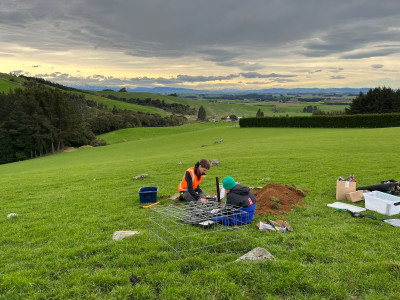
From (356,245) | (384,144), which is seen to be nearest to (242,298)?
(356,245)

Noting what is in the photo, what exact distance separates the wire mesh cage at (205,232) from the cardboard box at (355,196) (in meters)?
4.71

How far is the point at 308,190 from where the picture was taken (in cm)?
1123

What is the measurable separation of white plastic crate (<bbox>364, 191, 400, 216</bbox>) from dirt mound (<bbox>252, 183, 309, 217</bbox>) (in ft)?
7.11

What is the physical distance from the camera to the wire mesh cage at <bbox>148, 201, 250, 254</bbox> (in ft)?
20.5

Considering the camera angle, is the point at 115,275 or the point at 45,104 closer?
the point at 115,275

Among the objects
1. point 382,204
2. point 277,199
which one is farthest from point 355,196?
point 277,199

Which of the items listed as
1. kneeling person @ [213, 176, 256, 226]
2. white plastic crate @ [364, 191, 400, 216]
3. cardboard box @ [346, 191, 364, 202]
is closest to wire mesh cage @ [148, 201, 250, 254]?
kneeling person @ [213, 176, 256, 226]

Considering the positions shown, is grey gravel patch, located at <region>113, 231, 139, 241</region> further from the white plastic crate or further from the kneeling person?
the white plastic crate

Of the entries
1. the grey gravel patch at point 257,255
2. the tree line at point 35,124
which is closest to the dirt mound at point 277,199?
the grey gravel patch at point 257,255

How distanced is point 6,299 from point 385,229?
9141mm

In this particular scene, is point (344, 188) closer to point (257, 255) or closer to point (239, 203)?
point (239, 203)

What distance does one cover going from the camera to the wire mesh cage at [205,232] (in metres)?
6.25

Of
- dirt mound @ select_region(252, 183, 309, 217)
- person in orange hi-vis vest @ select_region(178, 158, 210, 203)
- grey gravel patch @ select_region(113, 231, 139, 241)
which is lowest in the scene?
grey gravel patch @ select_region(113, 231, 139, 241)

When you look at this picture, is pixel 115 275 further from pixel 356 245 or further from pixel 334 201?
pixel 334 201
